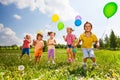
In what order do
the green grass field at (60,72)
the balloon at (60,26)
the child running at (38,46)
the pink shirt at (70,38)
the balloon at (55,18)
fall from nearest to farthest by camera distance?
the green grass field at (60,72)
the child running at (38,46)
the pink shirt at (70,38)
the balloon at (60,26)
the balloon at (55,18)

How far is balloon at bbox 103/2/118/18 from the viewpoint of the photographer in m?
10.2

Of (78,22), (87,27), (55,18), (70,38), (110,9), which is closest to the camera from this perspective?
(87,27)

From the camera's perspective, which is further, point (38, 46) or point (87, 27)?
point (38, 46)

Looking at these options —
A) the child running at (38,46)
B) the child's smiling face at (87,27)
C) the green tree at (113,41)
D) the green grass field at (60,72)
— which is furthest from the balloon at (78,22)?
the green tree at (113,41)

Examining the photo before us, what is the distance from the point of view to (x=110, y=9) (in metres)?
10.2

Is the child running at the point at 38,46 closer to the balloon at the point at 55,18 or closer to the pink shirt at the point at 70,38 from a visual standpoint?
the pink shirt at the point at 70,38

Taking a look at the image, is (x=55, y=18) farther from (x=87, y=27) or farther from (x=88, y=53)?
(x=88, y=53)

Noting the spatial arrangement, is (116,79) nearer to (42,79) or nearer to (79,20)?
(42,79)

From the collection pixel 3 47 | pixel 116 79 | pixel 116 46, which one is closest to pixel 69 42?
pixel 116 79

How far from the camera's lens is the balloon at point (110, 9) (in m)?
10.2

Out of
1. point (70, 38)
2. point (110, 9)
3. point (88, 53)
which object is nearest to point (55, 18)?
point (70, 38)

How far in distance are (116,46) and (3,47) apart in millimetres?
43293

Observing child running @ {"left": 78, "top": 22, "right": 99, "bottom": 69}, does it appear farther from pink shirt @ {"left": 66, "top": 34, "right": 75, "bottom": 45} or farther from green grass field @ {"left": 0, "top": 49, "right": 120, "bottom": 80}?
pink shirt @ {"left": 66, "top": 34, "right": 75, "bottom": 45}

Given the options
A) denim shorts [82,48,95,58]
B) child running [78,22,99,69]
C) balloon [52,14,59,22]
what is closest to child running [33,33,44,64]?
balloon [52,14,59,22]
